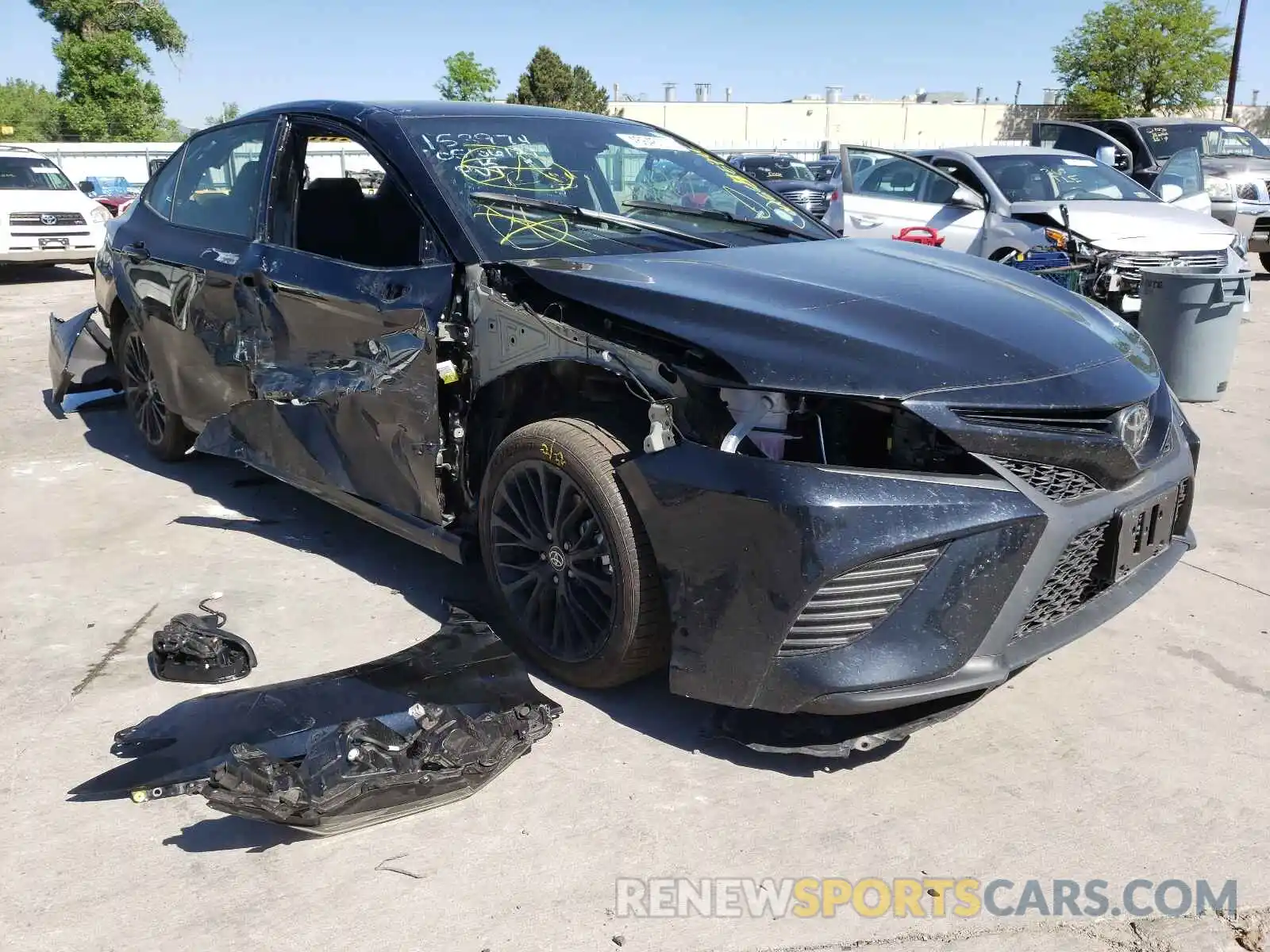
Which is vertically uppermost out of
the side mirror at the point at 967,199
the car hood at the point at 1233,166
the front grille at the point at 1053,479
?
the car hood at the point at 1233,166

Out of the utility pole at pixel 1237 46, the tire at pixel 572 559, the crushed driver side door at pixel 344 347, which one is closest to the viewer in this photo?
the tire at pixel 572 559

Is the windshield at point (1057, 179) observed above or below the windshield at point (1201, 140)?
below

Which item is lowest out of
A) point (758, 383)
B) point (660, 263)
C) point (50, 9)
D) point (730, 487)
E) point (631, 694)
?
point (631, 694)

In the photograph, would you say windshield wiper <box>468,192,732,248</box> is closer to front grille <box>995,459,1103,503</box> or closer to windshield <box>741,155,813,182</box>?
front grille <box>995,459,1103,503</box>

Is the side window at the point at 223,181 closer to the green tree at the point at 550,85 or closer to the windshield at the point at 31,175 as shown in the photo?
the windshield at the point at 31,175

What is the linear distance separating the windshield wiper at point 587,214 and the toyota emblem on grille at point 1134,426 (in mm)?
1470

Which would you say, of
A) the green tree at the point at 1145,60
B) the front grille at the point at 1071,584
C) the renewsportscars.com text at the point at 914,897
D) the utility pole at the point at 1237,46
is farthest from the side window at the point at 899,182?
the green tree at the point at 1145,60

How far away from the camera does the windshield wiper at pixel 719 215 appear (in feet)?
13.4

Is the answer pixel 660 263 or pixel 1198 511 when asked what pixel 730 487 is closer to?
pixel 660 263

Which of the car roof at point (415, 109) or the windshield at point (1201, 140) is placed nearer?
the car roof at point (415, 109)

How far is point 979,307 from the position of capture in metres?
3.17

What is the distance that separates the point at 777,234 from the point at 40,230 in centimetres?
1363

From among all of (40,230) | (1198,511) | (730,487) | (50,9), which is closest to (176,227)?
(730,487)

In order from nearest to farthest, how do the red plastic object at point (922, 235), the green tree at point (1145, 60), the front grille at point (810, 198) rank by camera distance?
the red plastic object at point (922, 235) → the front grille at point (810, 198) → the green tree at point (1145, 60)
